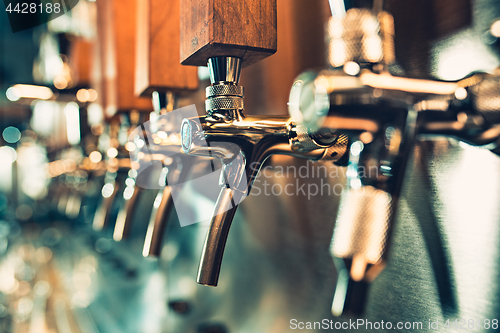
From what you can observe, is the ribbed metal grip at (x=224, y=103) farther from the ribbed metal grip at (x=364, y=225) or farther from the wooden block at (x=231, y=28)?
the ribbed metal grip at (x=364, y=225)

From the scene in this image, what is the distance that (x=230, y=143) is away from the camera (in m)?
0.40

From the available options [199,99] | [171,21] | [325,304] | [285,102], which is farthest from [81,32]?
[325,304]

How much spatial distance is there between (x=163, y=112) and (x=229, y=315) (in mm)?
467

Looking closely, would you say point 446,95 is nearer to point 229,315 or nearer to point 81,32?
point 229,315

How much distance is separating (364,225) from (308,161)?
37 cm

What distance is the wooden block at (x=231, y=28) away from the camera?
0.39m

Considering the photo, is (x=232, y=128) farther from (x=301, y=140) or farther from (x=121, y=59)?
(x=121, y=59)

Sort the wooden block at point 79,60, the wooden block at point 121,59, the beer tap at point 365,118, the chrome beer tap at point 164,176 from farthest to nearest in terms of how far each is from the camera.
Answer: the wooden block at point 79,60
the wooden block at point 121,59
the chrome beer tap at point 164,176
the beer tap at point 365,118

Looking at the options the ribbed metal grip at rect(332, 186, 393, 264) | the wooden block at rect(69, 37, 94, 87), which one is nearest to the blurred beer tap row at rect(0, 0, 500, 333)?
the ribbed metal grip at rect(332, 186, 393, 264)

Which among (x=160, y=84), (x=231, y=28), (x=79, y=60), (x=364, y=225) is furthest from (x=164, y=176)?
(x=79, y=60)

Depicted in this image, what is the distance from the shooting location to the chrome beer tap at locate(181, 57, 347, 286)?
367 millimetres

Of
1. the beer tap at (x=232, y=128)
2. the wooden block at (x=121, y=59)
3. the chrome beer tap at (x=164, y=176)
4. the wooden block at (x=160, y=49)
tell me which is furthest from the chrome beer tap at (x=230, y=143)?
the wooden block at (x=121, y=59)

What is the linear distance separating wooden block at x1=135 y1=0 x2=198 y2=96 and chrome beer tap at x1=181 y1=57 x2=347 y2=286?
296 millimetres

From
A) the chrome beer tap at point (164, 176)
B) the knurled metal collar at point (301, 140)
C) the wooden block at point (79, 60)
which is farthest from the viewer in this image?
the wooden block at point (79, 60)
